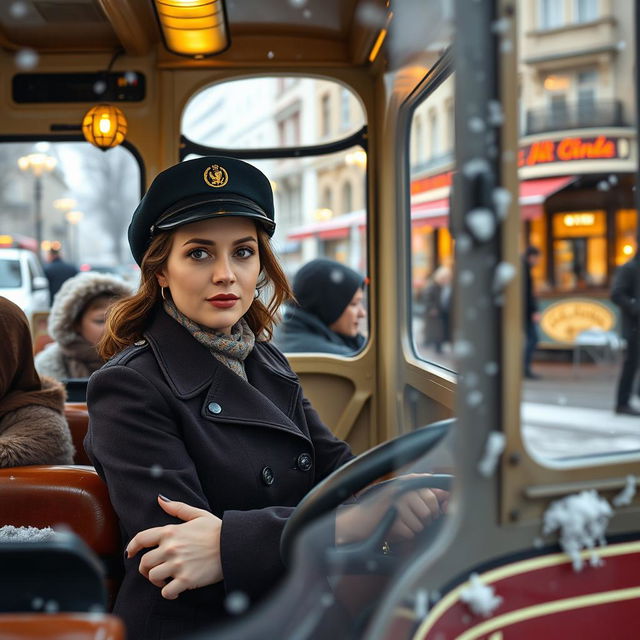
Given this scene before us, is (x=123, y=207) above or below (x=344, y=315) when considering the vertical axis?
above

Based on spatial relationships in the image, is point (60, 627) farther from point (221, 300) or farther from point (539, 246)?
point (539, 246)

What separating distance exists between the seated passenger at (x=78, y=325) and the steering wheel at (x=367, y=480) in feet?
8.02

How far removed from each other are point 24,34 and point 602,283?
2.68 meters

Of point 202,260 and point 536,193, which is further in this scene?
point 202,260

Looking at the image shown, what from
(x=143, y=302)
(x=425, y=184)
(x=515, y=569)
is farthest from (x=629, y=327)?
(x=425, y=184)

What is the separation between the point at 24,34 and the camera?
314 cm

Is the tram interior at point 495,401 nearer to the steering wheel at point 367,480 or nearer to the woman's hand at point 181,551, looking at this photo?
the steering wheel at point 367,480

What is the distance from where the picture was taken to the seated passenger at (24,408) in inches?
79.0

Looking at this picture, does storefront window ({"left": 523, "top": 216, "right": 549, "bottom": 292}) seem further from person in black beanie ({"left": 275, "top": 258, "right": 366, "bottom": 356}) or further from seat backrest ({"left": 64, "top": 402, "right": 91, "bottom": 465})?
person in black beanie ({"left": 275, "top": 258, "right": 366, "bottom": 356})

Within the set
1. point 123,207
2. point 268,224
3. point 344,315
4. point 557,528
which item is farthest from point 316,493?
point 123,207

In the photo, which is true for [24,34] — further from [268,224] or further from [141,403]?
[141,403]

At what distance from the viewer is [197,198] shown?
1.66 meters

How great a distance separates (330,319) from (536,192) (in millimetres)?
2502

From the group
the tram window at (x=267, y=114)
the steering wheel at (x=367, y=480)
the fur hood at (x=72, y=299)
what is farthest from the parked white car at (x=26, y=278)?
the steering wheel at (x=367, y=480)
